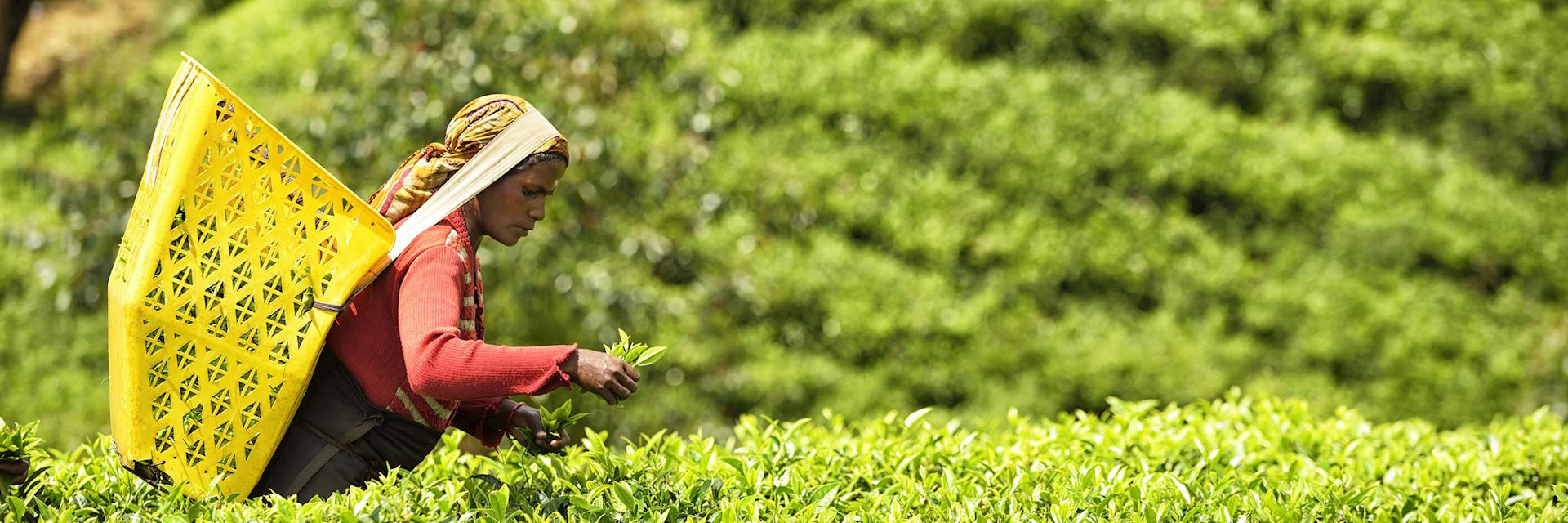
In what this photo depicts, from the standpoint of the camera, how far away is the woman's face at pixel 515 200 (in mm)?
2391

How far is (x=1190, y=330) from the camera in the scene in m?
5.98

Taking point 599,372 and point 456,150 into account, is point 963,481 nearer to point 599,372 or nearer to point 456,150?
point 599,372

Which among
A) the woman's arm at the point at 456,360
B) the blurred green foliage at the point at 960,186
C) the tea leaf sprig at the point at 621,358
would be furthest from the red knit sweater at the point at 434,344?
the blurred green foliage at the point at 960,186

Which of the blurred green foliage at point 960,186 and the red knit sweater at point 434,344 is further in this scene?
the blurred green foliage at point 960,186

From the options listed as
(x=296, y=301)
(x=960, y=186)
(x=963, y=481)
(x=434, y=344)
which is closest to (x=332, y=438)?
(x=296, y=301)

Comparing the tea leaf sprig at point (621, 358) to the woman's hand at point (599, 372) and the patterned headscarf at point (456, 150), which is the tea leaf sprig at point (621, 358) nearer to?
the woman's hand at point (599, 372)

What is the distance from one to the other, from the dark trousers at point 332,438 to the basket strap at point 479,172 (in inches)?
7.0

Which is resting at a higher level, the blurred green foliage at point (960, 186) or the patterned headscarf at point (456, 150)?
the patterned headscarf at point (456, 150)

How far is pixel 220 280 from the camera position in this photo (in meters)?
2.29

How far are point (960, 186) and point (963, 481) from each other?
3.34 meters

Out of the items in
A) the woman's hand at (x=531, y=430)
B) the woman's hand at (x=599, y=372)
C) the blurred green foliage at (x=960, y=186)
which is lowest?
the blurred green foliage at (x=960, y=186)

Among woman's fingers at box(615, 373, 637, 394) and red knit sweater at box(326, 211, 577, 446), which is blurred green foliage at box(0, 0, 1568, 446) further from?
woman's fingers at box(615, 373, 637, 394)

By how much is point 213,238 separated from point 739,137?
3.88 meters

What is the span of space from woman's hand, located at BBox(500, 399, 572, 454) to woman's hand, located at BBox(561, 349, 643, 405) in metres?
0.38
